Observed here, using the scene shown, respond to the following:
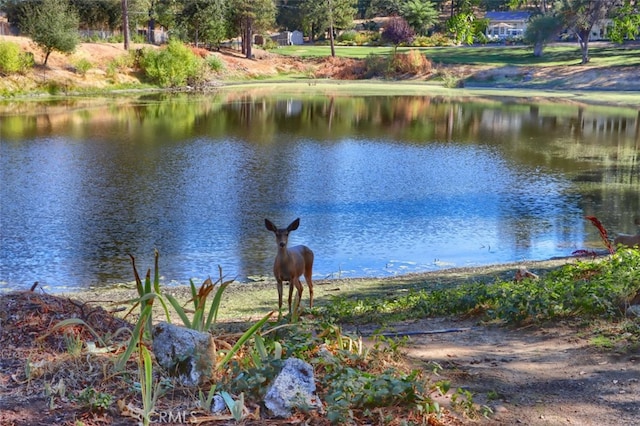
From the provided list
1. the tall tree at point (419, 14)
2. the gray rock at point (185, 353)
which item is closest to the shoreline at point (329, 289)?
the gray rock at point (185, 353)

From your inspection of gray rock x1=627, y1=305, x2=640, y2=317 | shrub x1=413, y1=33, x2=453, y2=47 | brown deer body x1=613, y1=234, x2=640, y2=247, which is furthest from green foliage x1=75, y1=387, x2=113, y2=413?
shrub x1=413, y1=33, x2=453, y2=47

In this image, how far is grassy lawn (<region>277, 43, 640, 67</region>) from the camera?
83.3 meters

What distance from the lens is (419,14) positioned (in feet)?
346

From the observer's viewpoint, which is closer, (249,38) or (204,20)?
(204,20)

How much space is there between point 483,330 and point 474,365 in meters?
1.46

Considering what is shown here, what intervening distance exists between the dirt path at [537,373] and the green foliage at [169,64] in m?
70.5

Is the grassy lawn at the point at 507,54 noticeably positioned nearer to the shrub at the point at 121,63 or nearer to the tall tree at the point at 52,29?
the shrub at the point at 121,63

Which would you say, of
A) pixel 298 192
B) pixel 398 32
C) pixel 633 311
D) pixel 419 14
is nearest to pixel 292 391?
pixel 633 311

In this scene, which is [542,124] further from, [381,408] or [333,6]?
[333,6]

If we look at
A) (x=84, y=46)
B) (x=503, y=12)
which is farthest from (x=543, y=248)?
(x=503, y=12)

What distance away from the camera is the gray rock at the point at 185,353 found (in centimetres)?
527

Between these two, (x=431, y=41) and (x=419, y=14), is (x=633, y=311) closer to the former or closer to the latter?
(x=419, y=14)

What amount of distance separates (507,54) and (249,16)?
98.7 ft

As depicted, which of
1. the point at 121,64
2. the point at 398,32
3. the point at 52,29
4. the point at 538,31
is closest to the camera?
the point at 52,29
